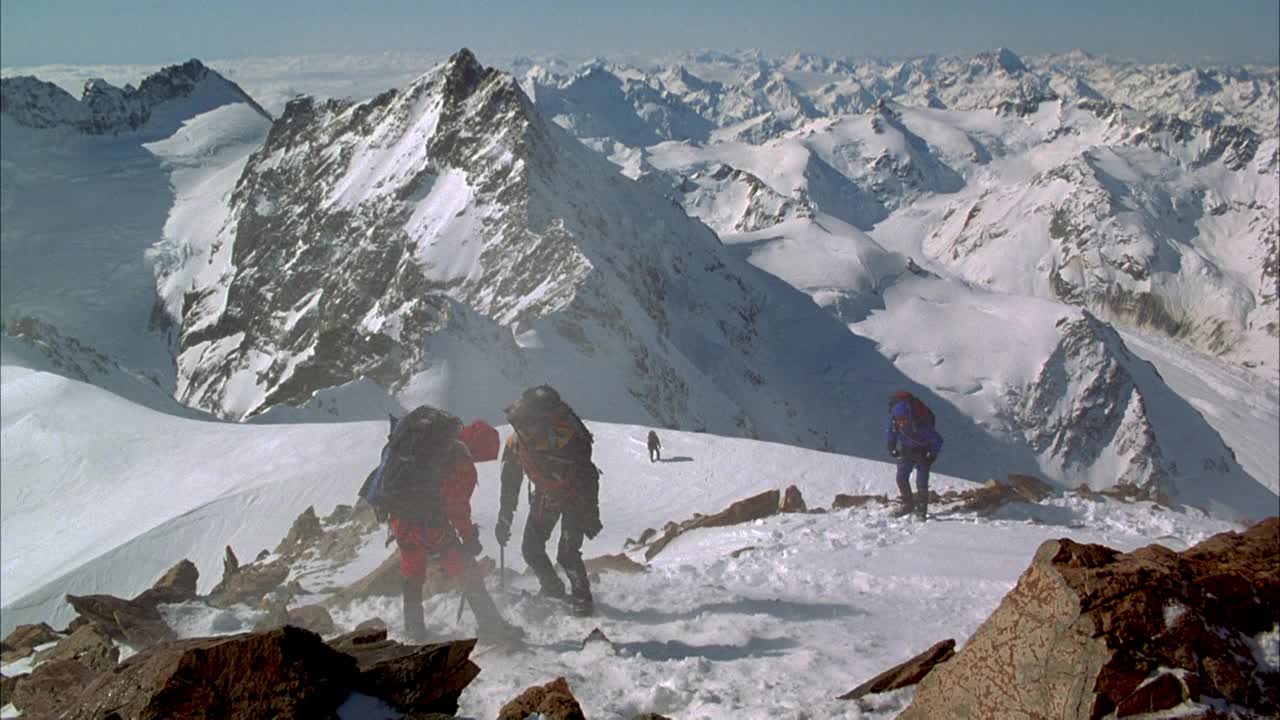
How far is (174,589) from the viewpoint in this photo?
9492 mm

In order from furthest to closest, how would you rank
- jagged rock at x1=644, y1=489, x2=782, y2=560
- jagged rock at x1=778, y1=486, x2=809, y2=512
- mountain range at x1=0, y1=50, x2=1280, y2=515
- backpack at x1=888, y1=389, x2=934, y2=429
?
mountain range at x1=0, y1=50, x2=1280, y2=515 → jagged rock at x1=778, y1=486, x2=809, y2=512 → jagged rock at x1=644, y1=489, x2=782, y2=560 → backpack at x1=888, y1=389, x2=934, y2=429

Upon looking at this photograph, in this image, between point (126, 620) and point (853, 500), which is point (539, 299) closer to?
point (853, 500)

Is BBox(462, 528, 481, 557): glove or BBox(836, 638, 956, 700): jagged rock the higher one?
BBox(462, 528, 481, 557): glove

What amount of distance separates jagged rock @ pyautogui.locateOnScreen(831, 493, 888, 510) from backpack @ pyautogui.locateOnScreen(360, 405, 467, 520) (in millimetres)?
8011

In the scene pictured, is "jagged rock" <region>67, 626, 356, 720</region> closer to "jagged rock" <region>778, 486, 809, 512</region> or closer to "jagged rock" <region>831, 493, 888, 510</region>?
"jagged rock" <region>778, 486, 809, 512</region>

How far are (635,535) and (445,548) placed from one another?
6.88 m

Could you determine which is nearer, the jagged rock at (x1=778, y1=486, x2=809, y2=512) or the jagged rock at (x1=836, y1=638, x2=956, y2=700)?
the jagged rock at (x1=836, y1=638, x2=956, y2=700)

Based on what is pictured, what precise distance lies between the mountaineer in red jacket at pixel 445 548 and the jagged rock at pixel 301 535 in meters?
5.18

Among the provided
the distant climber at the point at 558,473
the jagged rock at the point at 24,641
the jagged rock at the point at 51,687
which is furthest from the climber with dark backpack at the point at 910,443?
the jagged rock at the point at 24,641

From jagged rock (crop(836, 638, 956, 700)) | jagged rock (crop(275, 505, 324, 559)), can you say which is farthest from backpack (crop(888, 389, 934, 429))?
jagged rock (crop(275, 505, 324, 559))

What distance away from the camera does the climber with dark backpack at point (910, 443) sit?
1283 centimetres

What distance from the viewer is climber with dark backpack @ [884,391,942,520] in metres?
12.8

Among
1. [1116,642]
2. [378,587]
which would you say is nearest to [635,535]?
[378,587]

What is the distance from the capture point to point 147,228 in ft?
468
